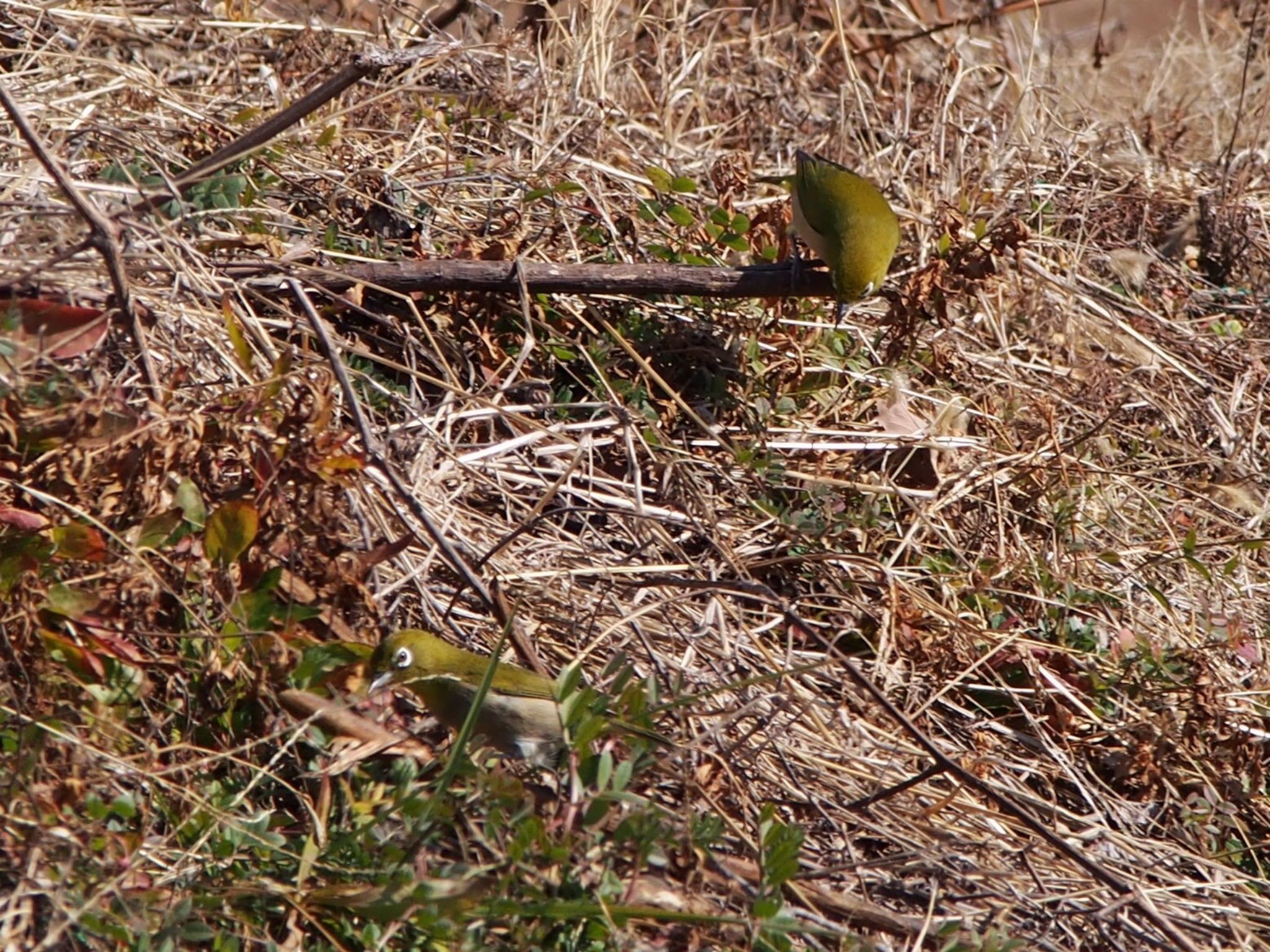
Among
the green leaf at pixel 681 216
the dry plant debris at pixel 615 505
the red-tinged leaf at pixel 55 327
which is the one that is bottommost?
the dry plant debris at pixel 615 505

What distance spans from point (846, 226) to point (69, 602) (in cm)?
257

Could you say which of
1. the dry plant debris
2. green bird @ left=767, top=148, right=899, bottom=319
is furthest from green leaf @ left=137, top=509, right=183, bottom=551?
green bird @ left=767, top=148, right=899, bottom=319

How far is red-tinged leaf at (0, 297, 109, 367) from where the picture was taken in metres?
2.99

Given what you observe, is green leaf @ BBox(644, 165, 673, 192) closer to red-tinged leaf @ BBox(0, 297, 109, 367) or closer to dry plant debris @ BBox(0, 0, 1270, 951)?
dry plant debris @ BBox(0, 0, 1270, 951)

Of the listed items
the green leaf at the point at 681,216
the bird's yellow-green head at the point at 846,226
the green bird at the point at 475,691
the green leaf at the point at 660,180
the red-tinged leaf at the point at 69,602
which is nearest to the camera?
the red-tinged leaf at the point at 69,602

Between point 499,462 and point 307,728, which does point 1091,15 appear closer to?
point 499,462

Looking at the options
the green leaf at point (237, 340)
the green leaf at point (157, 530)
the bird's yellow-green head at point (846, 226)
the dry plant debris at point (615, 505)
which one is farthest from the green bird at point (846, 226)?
the green leaf at point (157, 530)

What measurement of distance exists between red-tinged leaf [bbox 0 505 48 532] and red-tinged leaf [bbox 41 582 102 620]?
0.17 metres

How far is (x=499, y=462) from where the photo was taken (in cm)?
379

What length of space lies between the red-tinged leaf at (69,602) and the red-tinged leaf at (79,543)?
7 centimetres

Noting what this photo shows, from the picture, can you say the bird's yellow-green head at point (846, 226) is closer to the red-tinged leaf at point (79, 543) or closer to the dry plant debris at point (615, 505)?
the dry plant debris at point (615, 505)

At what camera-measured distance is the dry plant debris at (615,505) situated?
8.74ft

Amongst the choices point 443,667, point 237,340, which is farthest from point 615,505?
point 237,340

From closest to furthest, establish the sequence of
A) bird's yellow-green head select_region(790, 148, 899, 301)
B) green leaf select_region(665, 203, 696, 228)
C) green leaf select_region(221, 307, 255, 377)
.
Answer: green leaf select_region(221, 307, 255, 377), bird's yellow-green head select_region(790, 148, 899, 301), green leaf select_region(665, 203, 696, 228)
